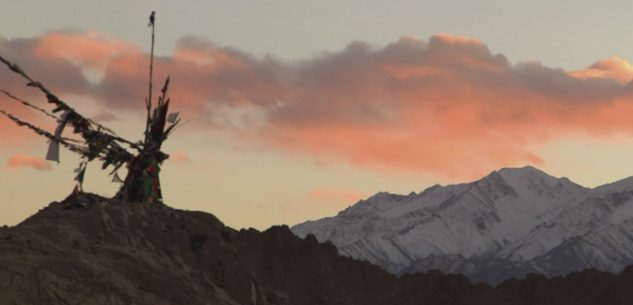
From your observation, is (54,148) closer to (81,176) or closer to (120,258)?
(81,176)

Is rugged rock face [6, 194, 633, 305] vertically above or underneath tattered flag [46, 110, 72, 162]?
underneath

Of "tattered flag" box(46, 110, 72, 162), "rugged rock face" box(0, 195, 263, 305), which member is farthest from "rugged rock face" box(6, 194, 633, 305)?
"tattered flag" box(46, 110, 72, 162)

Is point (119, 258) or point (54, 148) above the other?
point (54, 148)

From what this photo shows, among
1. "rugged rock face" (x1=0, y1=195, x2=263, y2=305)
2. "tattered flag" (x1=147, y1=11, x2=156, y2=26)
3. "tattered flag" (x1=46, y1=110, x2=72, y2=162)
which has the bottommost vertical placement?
"rugged rock face" (x1=0, y1=195, x2=263, y2=305)

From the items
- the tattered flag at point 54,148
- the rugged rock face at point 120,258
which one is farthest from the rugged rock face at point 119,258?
the tattered flag at point 54,148

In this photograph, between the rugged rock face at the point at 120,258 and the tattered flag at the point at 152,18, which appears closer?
the rugged rock face at the point at 120,258

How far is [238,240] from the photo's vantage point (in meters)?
191

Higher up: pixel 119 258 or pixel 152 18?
pixel 152 18

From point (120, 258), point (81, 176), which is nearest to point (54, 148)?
point (81, 176)

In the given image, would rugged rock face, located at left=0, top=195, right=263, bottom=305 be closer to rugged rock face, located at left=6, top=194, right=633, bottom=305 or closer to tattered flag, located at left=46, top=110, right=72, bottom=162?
rugged rock face, located at left=6, top=194, right=633, bottom=305

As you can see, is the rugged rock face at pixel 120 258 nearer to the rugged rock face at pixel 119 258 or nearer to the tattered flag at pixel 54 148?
the rugged rock face at pixel 119 258

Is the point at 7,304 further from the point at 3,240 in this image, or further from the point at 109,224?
the point at 109,224

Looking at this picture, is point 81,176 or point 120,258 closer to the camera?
point 120,258

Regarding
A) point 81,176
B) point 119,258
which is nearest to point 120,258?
point 119,258
